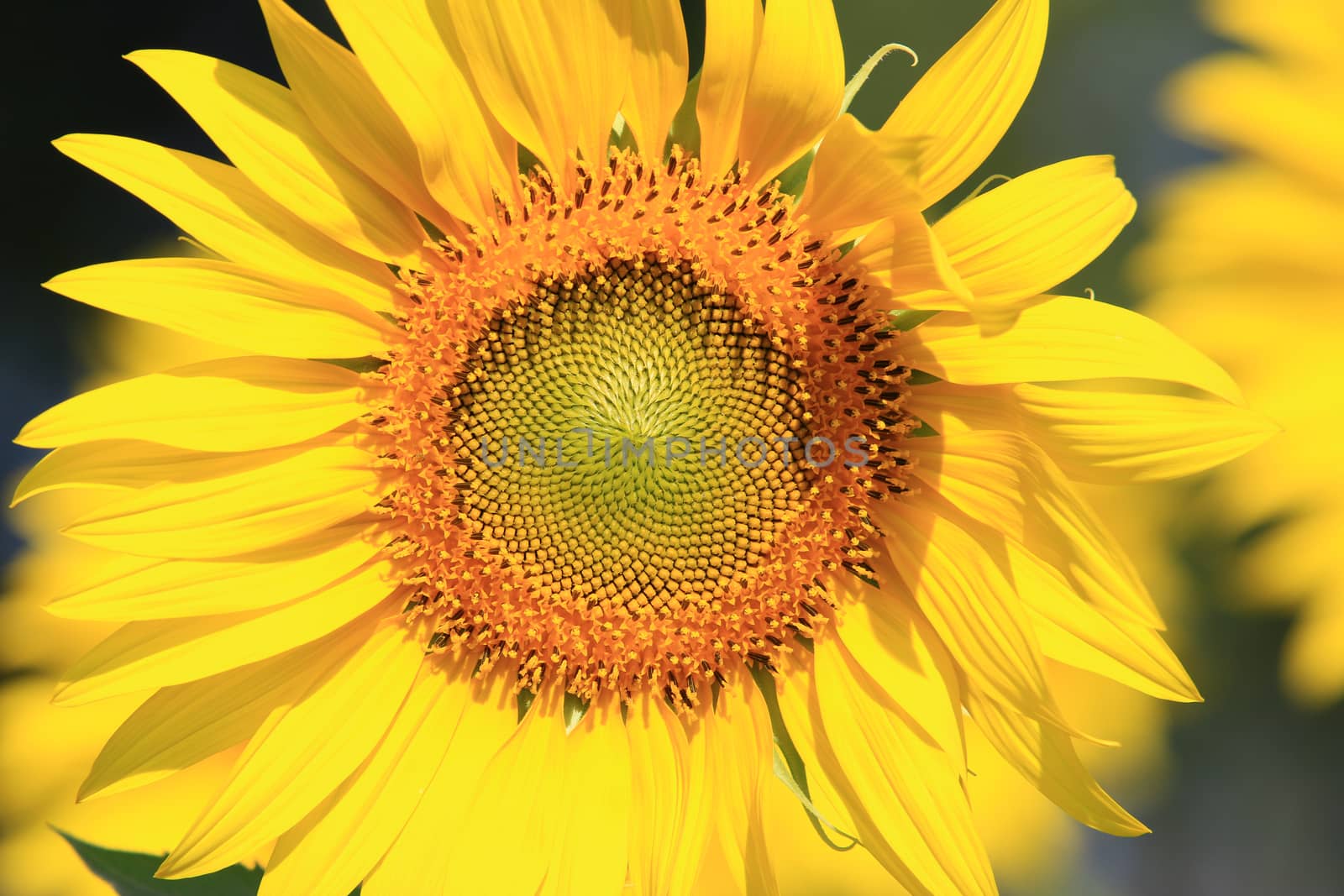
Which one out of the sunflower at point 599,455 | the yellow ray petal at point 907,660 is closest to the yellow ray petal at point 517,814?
the sunflower at point 599,455

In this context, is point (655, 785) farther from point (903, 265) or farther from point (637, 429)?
point (903, 265)

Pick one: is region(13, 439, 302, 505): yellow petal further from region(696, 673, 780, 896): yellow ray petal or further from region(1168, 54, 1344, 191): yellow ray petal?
region(1168, 54, 1344, 191): yellow ray petal

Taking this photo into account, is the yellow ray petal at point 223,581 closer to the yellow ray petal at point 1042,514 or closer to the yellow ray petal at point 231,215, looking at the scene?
the yellow ray petal at point 231,215

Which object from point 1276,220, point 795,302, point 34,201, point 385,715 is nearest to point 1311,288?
point 1276,220

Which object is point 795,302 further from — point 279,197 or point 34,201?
point 34,201

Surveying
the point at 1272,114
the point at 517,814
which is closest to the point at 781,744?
the point at 517,814

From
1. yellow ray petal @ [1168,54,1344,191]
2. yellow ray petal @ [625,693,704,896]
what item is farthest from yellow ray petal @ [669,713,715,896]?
yellow ray petal @ [1168,54,1344,191]

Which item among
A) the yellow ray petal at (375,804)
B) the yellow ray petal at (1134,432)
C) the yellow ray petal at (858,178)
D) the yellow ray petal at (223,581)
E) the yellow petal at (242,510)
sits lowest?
the yellow ray petal at (375,804)
